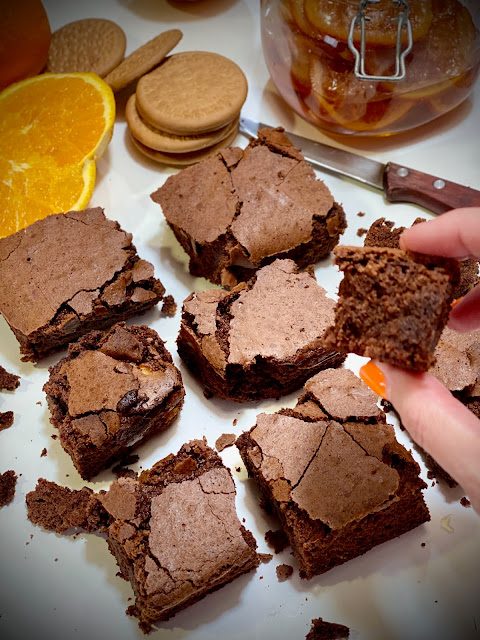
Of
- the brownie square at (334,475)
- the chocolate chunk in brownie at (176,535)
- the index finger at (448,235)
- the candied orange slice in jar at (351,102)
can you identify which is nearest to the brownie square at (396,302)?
the index finger at (448,235)

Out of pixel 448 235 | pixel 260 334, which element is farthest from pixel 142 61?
pixel 448 235

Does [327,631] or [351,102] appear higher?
[351,102]

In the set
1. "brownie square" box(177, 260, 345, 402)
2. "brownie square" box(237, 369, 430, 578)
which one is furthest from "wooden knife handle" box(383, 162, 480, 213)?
"brownie square" box(237, 369, 430, 578)

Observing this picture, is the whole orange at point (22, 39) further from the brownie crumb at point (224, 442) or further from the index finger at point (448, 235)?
the index finger at point (448, 235)

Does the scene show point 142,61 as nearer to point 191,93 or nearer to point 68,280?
point 191,93

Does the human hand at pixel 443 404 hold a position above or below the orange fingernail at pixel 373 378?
above

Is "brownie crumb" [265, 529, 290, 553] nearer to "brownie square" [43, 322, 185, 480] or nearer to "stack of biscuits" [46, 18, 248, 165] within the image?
"brownie square" [43, 322, 185, 480]
